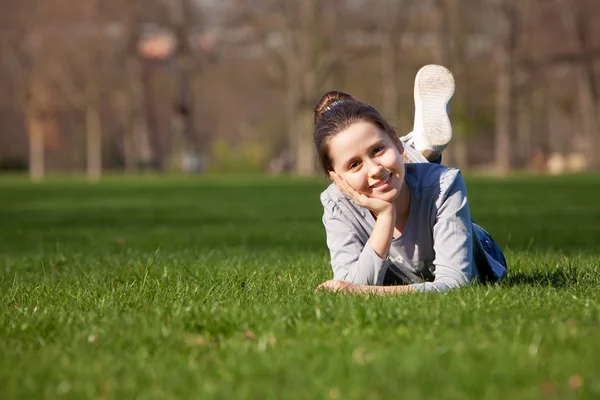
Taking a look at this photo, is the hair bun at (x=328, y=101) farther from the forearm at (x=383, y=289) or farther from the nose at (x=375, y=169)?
the forearm at (x=383, y=289)

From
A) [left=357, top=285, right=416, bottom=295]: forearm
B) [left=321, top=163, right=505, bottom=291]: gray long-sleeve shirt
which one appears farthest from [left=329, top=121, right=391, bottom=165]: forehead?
[left=357, top=285, right=416, bottom=295]: forearm

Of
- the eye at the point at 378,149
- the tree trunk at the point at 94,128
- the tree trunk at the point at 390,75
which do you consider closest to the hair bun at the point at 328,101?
the eye at the point at 378,149

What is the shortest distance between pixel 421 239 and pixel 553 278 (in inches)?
35.4

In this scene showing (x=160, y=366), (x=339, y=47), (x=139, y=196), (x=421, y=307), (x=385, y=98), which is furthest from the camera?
(x=385, y=98)

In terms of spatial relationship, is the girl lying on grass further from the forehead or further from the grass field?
the grass field

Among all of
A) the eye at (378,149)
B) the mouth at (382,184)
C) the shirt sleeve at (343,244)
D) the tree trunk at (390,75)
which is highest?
the eye at (378,149)

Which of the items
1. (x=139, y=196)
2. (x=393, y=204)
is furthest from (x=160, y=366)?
(x=139, y=196)

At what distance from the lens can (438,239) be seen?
5324 millimetres

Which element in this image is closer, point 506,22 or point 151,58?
point 506,22

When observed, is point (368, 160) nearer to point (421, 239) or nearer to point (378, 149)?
point (378, 149)

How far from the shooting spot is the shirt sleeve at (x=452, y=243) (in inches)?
208

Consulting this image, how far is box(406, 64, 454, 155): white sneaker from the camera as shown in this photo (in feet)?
19.7

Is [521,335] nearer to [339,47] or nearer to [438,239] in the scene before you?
[438,239]

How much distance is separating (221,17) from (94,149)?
1031cm
